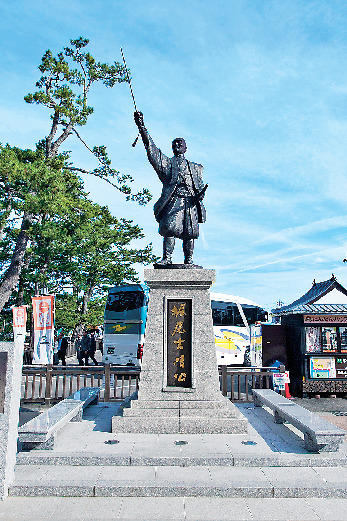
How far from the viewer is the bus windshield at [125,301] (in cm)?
1903

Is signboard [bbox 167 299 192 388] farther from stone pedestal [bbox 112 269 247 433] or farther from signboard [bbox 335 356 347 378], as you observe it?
signboard [bbox 335 356 347 378]

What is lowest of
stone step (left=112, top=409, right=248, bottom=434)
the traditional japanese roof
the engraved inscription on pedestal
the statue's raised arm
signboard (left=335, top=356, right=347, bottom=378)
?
stone step (left=112, top=409, right=248, bottom=434)

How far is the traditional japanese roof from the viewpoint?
1344 centimetres

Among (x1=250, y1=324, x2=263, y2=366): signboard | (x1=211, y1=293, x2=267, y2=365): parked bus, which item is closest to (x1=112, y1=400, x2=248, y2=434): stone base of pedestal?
(x1=250, y1=324, x2=263, y2=366): signboard

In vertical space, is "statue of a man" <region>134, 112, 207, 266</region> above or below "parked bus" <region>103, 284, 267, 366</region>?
above

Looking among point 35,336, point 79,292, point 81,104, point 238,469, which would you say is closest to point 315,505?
point 238,469

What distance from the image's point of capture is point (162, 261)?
8.17 metres

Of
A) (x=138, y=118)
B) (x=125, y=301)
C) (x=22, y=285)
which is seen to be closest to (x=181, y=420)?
(x=138, y=118)

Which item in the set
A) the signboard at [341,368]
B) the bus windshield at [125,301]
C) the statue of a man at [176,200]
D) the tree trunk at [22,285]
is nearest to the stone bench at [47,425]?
the statue of a man at [176,200]

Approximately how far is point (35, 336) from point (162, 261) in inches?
372

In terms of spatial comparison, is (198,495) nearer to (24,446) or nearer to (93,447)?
(93,447)

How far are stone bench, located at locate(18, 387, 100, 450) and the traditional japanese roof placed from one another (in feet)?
27.0

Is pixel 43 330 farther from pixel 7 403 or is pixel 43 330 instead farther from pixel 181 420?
pixel 7 403

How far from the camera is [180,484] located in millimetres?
4969
